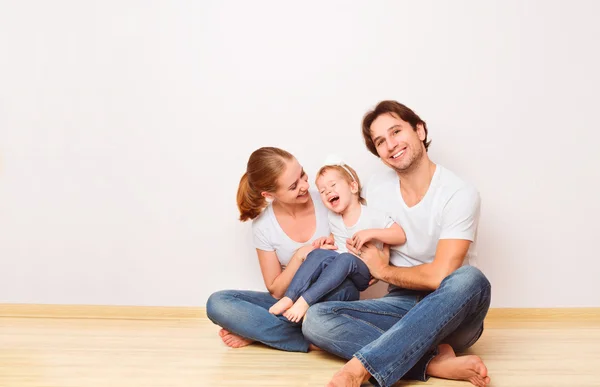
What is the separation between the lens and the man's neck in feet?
8.39

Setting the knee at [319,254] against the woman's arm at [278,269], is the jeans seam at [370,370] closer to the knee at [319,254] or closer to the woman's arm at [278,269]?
the knee at [319,254]

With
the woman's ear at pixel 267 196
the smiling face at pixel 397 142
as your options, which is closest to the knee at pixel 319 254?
the woman's ear at pixel 267 196

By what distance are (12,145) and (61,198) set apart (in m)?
0.35

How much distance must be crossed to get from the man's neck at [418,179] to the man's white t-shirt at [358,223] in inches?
4.6

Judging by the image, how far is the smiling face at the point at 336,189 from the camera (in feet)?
8.82

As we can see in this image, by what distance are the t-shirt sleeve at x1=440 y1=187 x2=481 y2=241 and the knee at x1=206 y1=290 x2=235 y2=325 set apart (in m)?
0.89

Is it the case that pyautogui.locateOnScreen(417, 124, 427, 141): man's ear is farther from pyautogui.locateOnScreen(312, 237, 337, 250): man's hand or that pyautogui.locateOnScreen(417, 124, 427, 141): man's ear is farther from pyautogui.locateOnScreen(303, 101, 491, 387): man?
pyautogui.locateOnScreen(312, 237, 337, 250): man's hand

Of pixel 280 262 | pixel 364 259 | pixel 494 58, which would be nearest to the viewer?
pixel 364 259

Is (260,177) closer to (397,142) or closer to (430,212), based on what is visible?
(397,142)

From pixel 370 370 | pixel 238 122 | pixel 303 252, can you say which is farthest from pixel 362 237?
pixel 238 122

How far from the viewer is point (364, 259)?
2.63m

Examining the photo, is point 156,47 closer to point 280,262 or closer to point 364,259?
point 280,262

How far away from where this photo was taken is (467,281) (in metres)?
2.19

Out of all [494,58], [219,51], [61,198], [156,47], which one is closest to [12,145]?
[61,198]
